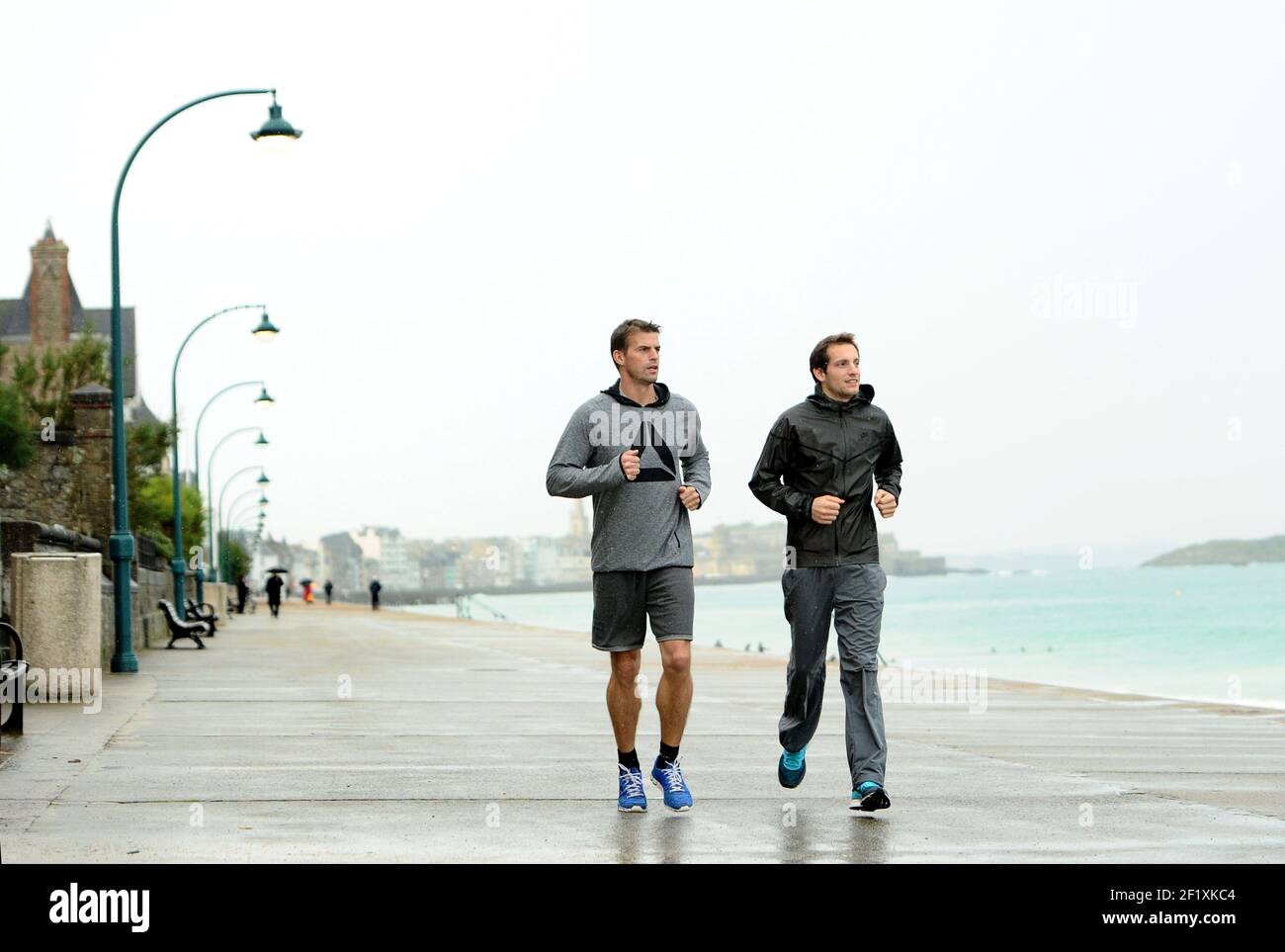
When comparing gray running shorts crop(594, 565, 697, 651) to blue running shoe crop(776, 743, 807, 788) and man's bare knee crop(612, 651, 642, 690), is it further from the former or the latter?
blue running shoe crop(776, 743, 807, 788)

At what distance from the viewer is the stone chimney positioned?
100250mm

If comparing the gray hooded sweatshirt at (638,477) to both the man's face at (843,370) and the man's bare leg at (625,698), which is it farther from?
the man's face at (843,370)

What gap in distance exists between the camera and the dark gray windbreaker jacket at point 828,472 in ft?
24.7

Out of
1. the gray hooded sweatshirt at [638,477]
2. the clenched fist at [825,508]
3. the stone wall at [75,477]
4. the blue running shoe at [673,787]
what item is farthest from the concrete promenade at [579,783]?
the stone wall at [75,477]

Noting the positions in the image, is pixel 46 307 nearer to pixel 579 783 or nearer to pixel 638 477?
pixel 579 783

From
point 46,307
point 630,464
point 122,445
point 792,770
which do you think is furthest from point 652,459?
point 46,307

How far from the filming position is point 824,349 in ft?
25.1

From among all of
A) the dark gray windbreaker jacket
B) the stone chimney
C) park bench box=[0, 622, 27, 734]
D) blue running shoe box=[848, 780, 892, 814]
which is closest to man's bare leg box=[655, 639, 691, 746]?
the dark gray windbreaker jacket

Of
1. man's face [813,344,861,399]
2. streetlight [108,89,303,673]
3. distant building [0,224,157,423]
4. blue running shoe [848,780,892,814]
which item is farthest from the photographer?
distant building [0,224,157,423]

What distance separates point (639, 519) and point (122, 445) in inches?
553

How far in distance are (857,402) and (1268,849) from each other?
102 inches

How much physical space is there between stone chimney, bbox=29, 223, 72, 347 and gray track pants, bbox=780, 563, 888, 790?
98.6 m
